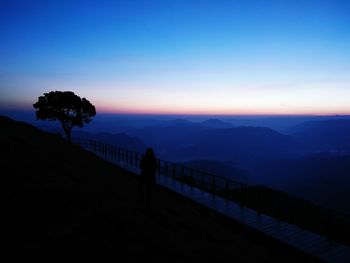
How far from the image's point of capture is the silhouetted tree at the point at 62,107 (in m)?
38.2

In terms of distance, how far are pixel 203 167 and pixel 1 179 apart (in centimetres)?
17555

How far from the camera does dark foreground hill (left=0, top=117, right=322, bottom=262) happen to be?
6387mm

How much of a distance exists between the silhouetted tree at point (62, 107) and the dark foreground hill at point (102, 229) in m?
28.1

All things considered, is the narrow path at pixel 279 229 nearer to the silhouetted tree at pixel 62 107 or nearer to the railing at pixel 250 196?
the railing at pixel 250 196

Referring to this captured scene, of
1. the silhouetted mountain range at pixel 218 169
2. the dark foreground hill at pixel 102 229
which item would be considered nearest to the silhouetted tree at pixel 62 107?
the dark foreground hill at pixel 102 229

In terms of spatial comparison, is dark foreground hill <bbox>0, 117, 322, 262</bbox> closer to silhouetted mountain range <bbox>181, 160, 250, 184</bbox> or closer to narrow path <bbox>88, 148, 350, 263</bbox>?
narrow path <bbox>88, 148, 350, 263</bbox>

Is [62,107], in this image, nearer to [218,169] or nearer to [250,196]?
[250,196]

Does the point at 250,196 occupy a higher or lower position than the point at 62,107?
lower

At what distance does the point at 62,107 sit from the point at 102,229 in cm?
3429

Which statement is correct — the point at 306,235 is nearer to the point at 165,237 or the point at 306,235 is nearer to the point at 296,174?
the point at 165,237

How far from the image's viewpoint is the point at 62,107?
38594mm

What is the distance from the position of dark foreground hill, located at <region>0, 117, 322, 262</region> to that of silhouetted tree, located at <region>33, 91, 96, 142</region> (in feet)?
92.0

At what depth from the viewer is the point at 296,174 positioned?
191 m

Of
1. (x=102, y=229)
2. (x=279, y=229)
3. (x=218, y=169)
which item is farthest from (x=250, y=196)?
(x=218, y=169)
